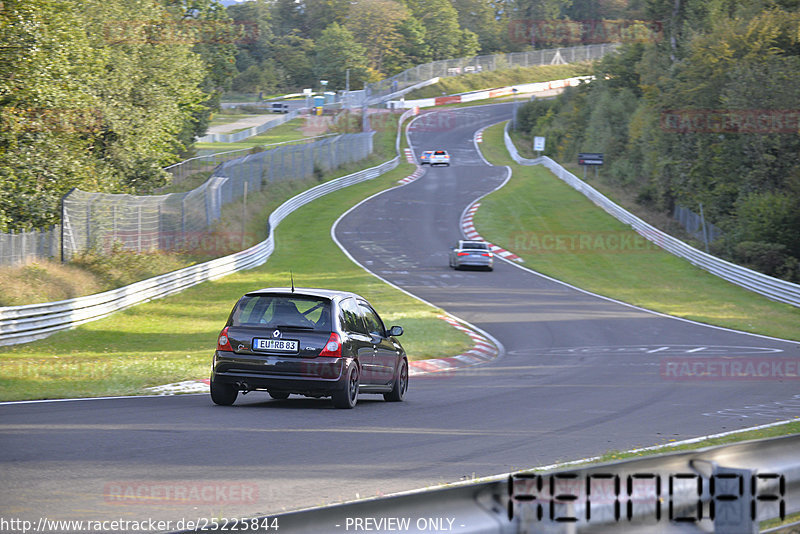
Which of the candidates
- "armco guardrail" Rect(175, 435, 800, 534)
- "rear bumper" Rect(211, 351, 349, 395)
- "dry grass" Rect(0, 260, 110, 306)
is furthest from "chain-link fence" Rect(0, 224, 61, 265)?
"armco guardrail" Rect(175, 435, 800, 534)

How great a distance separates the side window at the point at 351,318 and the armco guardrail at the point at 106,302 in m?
10.6

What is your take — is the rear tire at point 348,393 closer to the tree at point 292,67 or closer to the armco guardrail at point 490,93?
the armco guardrail at point 490,93

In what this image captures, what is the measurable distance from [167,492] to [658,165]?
4906 centimetres

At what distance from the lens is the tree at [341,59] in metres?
132

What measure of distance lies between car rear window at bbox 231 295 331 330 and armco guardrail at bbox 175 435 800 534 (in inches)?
277

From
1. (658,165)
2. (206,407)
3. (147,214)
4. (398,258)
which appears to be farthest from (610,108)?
(206,407)

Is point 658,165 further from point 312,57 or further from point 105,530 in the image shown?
point 312,57

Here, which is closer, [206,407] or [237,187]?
[206,407]

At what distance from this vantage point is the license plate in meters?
11.0

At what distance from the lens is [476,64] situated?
131875 millimetres

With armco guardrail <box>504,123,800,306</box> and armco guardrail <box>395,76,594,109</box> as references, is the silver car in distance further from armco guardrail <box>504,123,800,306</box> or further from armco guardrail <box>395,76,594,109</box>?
armco guardrail <box>395,76,594,109</box>

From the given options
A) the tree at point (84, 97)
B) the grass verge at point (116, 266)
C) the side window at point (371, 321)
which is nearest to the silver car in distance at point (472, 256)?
the grass verge at point (116, 266)

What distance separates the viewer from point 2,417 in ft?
32.7

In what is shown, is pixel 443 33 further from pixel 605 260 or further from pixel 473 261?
pixel 473 261
